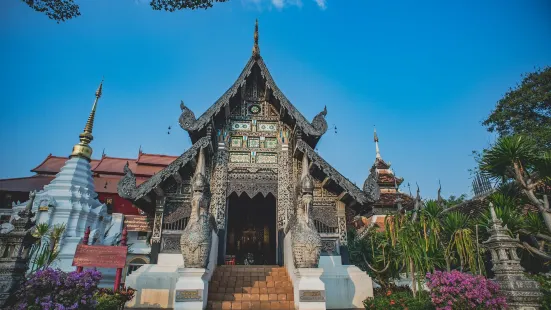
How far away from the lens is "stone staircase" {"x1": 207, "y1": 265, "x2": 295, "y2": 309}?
6625 mm

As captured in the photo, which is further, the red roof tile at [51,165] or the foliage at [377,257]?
the red roof tile at [51,165]

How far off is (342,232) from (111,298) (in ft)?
18.9

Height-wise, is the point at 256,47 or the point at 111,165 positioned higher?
the point at 111,165

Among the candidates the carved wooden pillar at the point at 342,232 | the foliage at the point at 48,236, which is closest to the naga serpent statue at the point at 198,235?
the carved wooden pillar at the point at 342,232

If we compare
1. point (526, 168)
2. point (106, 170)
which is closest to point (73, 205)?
point (106, 170)

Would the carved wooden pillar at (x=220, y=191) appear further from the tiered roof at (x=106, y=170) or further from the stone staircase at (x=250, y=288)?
the tiered roof at (x=106, y=170)

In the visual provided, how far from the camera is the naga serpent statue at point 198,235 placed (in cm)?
598

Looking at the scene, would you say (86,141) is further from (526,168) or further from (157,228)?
(526,168)

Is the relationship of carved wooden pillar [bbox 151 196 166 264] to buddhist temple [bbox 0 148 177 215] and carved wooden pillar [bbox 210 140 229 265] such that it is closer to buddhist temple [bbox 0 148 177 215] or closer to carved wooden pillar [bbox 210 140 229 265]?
carved wooden pillar [bbox 210 140 229 265]

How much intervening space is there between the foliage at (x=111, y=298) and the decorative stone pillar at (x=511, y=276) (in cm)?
692

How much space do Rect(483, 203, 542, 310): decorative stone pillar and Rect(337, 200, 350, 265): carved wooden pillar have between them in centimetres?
354

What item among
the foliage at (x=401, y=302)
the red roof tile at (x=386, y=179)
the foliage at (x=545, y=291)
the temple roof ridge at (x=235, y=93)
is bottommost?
the foliage at (x=401, y=302)

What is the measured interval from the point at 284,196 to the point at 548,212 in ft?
21.5

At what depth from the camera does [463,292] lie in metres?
5.11
